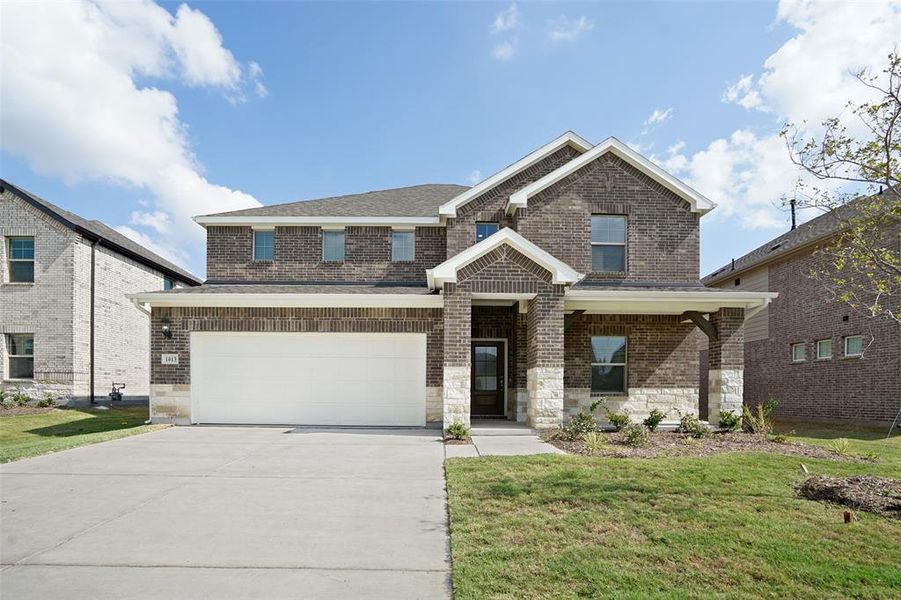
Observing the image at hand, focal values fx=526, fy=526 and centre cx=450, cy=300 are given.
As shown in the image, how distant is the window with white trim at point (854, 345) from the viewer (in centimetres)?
1602

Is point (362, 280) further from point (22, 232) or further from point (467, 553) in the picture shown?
point (22, 232)

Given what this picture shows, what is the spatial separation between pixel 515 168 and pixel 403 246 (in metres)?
3.83

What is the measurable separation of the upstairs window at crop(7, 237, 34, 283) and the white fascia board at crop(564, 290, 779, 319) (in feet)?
58.0

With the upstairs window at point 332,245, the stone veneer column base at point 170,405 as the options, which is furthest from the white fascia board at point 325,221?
the stone veneer column base at point 170,405

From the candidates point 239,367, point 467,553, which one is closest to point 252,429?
point 239,367

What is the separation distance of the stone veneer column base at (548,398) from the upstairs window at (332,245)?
22.5ft

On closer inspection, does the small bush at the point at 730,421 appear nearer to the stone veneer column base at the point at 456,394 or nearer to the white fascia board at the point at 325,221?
the stone veneer column base at the point at 456,394

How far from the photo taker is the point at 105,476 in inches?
293

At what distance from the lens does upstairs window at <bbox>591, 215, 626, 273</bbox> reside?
1393 centimetres

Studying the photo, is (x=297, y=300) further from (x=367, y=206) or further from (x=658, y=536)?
(x=658, y=536)

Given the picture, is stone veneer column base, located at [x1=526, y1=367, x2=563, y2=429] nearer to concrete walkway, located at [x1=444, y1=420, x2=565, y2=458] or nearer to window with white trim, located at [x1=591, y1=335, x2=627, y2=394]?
concrete walkway, located at [x1=444, y1=420, x2=565, y2=458]

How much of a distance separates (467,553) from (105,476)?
5.80 metres

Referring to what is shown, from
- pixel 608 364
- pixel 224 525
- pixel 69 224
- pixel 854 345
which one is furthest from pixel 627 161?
pixel 69 224

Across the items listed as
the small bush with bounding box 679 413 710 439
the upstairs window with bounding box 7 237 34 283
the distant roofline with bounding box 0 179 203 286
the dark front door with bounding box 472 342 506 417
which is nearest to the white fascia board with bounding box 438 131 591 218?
the dark front door with bounding box 472 342 506 417
